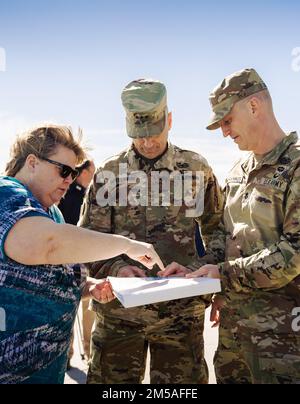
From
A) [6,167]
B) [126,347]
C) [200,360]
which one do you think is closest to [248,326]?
[200,360]

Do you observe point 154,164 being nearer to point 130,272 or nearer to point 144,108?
point 144,108

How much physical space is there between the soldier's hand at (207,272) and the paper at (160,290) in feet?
0.60

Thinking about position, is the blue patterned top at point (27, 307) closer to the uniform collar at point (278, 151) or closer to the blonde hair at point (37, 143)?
the blonde hair at point (37, 143)

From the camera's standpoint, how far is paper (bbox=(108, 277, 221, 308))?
6.51 feet

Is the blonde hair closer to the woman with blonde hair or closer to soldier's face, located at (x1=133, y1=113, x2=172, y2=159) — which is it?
the woman with blonde hair

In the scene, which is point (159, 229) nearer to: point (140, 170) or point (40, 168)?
point (140, 170)

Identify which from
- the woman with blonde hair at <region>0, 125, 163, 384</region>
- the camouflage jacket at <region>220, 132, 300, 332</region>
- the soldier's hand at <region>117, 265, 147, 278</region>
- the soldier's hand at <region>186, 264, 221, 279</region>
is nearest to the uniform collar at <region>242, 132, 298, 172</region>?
the camouflage jacket at <region>220, 132, 300, 332</region>

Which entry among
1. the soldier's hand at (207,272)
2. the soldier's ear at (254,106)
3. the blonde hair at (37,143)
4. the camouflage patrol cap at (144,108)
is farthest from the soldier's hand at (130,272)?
the soldier's ear at (254,106)

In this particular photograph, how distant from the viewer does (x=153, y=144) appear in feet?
9.79

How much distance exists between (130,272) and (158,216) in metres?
0.41

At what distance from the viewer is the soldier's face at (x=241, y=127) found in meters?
2.52
